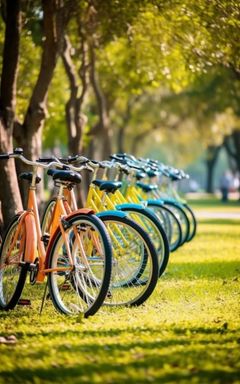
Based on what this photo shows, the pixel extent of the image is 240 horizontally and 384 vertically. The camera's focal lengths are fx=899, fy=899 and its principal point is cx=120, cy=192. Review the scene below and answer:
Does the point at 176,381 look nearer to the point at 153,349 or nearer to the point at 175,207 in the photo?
the point at 153,349

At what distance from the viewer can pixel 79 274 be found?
7516mm

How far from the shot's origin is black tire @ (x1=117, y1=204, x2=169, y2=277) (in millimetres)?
8641

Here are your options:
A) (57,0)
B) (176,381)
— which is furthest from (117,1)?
(176,381)

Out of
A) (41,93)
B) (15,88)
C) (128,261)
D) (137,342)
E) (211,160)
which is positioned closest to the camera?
(137,342)

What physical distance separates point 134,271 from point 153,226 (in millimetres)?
1083

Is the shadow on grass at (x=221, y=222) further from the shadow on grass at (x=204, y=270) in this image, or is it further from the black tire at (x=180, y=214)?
the shadow on grass at (x=204, y=270)

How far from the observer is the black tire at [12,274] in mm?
7723

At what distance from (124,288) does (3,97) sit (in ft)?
16.4

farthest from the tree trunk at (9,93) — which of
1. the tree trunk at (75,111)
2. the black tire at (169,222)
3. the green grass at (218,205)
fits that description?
the green grass at (218,205)

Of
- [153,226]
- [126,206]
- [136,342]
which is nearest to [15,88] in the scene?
[153,226]

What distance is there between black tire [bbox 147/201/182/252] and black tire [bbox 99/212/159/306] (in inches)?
123

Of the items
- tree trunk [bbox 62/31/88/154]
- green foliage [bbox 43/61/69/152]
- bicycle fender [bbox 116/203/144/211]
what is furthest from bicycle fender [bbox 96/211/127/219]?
green foliage [bbox 43/61/69/152]

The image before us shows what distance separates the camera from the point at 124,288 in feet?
26.5

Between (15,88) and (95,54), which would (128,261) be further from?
(95,54)
